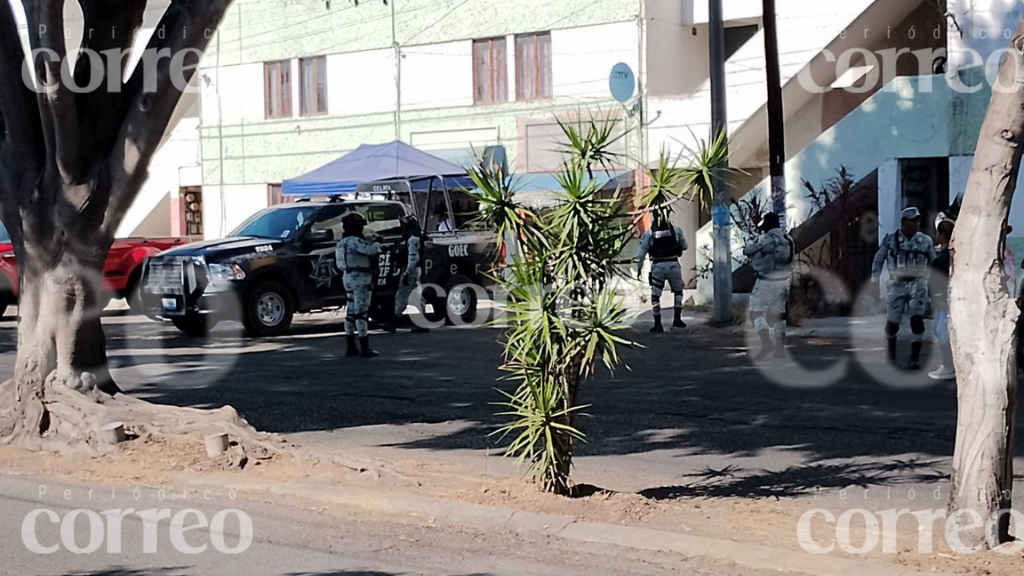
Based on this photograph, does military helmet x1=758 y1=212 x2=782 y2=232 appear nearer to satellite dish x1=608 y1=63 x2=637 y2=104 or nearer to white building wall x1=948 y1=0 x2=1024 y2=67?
white building wall x1=948 y1=0 x2=1024 y2=67

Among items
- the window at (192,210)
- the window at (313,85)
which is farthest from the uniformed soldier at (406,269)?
the window at (192,210)

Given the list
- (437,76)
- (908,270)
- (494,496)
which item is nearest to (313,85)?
(437,76)

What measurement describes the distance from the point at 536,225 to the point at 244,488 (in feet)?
8.86

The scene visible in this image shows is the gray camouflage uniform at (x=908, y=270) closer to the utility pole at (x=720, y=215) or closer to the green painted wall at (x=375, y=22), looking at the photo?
the utility pole at (x=720, y=215)

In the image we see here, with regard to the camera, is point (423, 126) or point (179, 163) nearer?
point (423, 126)

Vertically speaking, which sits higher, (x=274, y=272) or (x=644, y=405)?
(x=274, y=272)

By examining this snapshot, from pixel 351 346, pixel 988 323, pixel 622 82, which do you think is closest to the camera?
pixel 988 323

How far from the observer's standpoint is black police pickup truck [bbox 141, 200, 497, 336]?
1814 cm

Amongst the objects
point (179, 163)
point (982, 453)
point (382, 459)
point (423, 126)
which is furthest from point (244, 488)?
point (179, 163)

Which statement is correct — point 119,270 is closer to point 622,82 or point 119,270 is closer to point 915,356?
point 622,82

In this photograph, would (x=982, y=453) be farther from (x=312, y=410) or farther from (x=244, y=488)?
(x=312, y=410)

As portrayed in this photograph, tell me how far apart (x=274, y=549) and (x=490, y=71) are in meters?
23.2

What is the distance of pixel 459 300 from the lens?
2073cm

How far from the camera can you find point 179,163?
35.5 metres
